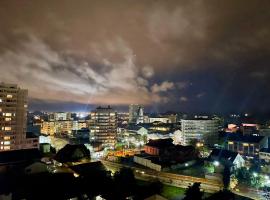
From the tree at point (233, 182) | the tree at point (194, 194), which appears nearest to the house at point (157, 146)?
the tree at point (233, 182)

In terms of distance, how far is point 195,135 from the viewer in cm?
8731

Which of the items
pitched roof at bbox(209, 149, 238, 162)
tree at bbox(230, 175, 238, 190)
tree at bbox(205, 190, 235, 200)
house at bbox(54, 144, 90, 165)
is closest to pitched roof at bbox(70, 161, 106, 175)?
house at bbox(54, 144, 90, 165)

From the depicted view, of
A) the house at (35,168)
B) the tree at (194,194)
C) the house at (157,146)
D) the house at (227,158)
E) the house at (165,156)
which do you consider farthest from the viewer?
the house at (157,146)

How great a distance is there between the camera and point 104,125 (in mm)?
89562

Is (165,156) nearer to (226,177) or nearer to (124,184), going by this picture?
(226,177)

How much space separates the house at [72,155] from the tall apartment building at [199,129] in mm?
47562

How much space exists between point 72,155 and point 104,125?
43336mm

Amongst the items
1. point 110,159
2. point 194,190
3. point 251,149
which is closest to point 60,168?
point 110,159

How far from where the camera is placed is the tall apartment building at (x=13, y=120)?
60.0m

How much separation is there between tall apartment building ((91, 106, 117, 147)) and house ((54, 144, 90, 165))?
3955cm

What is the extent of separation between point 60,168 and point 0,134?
92.3 ft

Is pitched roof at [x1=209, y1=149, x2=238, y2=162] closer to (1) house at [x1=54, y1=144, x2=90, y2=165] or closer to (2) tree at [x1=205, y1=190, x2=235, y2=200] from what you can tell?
(2) tree at [x1=205, y1=190, x2=235, y2=200]

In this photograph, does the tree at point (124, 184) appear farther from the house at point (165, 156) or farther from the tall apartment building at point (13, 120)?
the tall apartment building at point (13, 120)

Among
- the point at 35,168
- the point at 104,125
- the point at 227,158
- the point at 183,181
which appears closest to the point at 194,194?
the point at 183,181
